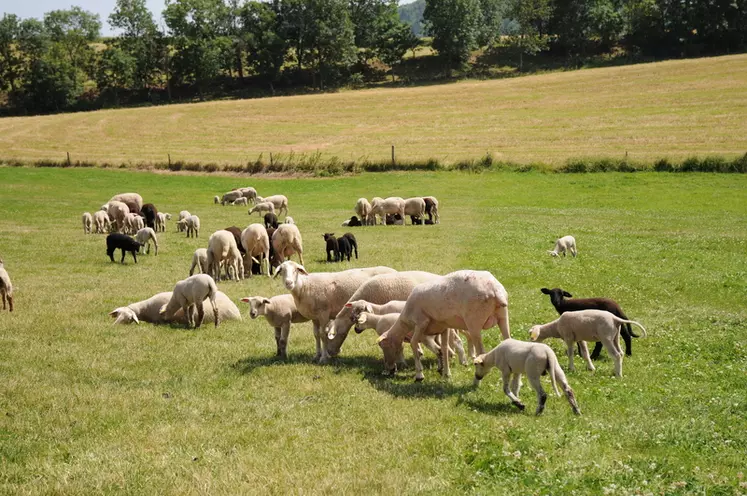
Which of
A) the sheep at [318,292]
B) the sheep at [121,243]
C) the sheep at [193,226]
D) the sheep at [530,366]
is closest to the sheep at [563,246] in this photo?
the sheep at [318,292]

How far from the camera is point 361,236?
2933cm

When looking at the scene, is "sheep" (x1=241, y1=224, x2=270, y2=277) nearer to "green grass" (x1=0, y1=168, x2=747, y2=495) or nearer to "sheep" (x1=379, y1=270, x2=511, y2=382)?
"green grass" (x1=0, y1=168, x2=747, y2=495)

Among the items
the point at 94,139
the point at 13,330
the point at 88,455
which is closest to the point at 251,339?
the point at 13,330

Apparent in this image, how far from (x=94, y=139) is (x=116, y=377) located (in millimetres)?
68650

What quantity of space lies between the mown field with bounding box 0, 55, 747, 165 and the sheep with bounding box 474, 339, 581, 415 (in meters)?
43.6

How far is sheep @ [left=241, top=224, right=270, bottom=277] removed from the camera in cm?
2066

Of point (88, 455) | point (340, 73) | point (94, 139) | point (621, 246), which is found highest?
point (340, 73)

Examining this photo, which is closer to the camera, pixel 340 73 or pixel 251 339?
pixel 251 339

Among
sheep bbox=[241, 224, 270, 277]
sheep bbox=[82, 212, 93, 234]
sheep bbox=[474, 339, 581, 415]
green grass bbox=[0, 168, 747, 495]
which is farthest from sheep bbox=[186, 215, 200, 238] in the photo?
sheep bbox=[474, 339, 581, 415]

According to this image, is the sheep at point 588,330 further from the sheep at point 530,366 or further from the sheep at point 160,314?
the sheep at point 160,314

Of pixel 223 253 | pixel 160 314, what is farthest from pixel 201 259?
pixel 160 314

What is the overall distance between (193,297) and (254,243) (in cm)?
675

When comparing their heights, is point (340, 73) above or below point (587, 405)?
above

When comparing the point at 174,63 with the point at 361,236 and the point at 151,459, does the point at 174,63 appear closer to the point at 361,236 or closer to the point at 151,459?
the point at 361,236
